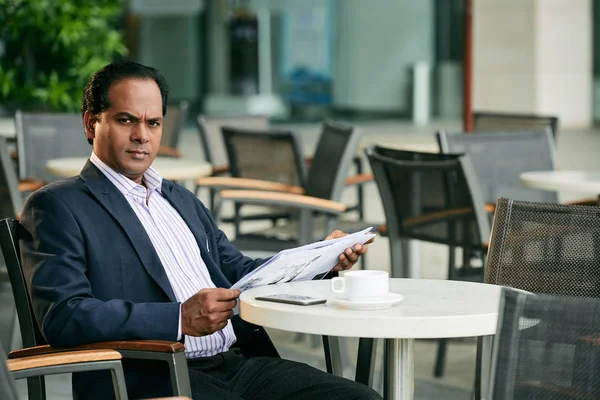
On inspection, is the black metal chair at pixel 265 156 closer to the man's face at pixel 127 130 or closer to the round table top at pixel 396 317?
the man's face at pixel 127 130

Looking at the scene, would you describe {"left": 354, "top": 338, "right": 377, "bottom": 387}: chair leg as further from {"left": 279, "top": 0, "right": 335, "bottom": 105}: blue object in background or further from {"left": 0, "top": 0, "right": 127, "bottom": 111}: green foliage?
{"left": 279, "top": 0, "right": 335, "bottom": 105}: blue object in background

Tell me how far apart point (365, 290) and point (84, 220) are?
73 cm

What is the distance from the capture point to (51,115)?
23.2ft

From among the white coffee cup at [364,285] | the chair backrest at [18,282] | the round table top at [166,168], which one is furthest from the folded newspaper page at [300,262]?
the round table top at [166,168]

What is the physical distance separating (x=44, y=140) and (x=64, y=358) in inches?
181

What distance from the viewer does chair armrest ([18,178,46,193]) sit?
6113mm

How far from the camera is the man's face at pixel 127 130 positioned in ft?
10.1

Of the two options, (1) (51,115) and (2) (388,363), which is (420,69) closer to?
(1) (51,115)

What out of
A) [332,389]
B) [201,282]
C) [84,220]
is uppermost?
[84,220]

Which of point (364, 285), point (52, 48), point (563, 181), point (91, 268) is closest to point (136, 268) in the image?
point (91, 268)

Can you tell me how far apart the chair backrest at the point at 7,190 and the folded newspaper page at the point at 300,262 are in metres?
2.50

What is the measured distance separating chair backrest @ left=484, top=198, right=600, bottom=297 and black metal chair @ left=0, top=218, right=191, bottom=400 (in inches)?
39.3

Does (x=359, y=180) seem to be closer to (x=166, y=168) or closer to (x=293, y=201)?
(x=166, y=168)

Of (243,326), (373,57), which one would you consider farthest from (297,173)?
(373,57)
